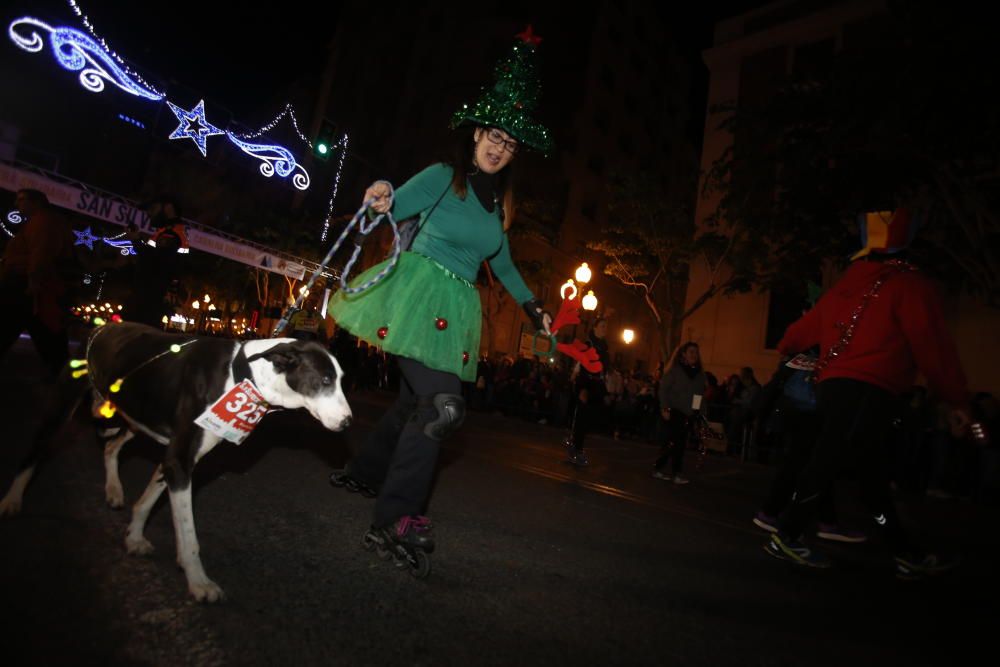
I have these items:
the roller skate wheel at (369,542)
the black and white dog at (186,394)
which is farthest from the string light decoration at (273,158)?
the roller skate wheel at (369,542)

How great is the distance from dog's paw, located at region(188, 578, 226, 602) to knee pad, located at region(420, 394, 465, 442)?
106cm

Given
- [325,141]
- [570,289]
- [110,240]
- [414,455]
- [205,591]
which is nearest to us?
[205,591]

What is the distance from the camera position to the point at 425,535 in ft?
8.24

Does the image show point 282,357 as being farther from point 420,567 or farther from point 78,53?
point 78,53

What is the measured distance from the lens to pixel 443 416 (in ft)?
8.68

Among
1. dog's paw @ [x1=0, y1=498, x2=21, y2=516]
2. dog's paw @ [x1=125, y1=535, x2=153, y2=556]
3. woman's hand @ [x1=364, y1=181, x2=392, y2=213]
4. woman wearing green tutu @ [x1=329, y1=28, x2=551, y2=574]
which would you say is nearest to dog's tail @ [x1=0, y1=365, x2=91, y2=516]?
dog's paw @ [x1=0, y1=498, x2=21, y2=516]

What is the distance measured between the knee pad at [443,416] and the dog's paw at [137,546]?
126 cm

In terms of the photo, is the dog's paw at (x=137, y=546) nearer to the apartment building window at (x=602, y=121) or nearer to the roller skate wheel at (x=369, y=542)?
the roller skate wheel at (x=369, y=542)

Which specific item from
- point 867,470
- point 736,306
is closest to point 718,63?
point 736,306

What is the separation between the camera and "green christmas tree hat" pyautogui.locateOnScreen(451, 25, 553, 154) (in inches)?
118

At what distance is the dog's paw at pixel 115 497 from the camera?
107 inches

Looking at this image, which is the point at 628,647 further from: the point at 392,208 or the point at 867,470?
the point at 867,470

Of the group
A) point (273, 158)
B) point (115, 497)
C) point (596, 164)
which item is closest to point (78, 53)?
point (273, 158)

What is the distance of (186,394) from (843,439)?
3.74 metres
